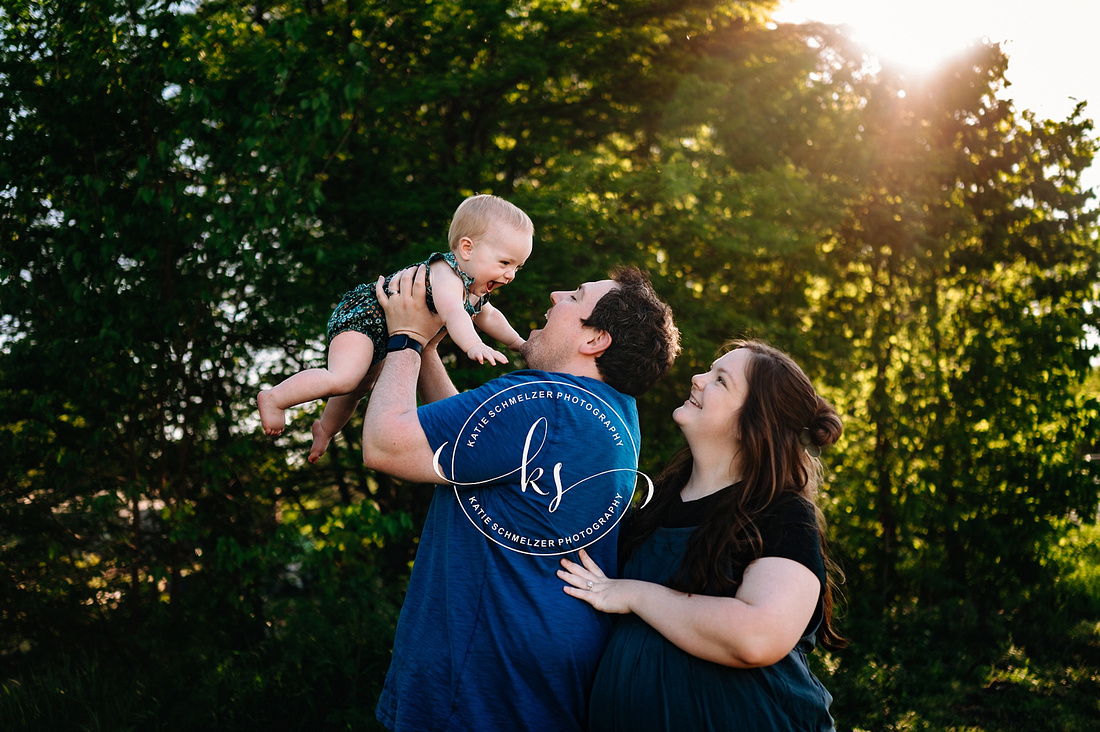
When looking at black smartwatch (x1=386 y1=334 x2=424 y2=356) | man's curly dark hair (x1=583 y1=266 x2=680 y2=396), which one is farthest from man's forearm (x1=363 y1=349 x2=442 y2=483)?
man's curly dark hair (x1=583 y1=266 x2=680 y2=396)

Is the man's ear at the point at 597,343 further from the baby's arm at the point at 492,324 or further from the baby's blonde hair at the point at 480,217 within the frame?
the baby's blonde hair at the point at 480,217

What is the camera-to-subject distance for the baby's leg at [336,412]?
8.68 ft

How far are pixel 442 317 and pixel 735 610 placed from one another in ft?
3.90

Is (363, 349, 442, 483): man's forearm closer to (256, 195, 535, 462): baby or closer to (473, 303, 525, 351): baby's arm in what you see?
(256, 195, 535, 462): baby

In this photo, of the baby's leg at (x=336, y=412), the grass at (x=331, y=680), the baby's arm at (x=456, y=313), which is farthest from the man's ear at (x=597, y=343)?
the grass at (x=331, y=680)

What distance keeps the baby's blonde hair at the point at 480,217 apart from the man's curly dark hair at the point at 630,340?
648mm

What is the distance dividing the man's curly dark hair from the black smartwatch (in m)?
0.49

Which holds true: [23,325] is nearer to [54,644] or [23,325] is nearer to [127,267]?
[127,267]

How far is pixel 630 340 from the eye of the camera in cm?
219

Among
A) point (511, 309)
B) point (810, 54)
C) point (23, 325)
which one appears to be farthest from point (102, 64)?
point (810, 54)

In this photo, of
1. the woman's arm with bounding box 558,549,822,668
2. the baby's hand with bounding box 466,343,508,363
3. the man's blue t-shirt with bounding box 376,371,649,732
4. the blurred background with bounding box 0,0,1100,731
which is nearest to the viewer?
the woman's arm with bounding box 558,549,822,668

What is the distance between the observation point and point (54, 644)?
15.8 feet

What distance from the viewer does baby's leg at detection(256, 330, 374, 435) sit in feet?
7.98

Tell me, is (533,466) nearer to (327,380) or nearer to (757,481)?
(757,481)
